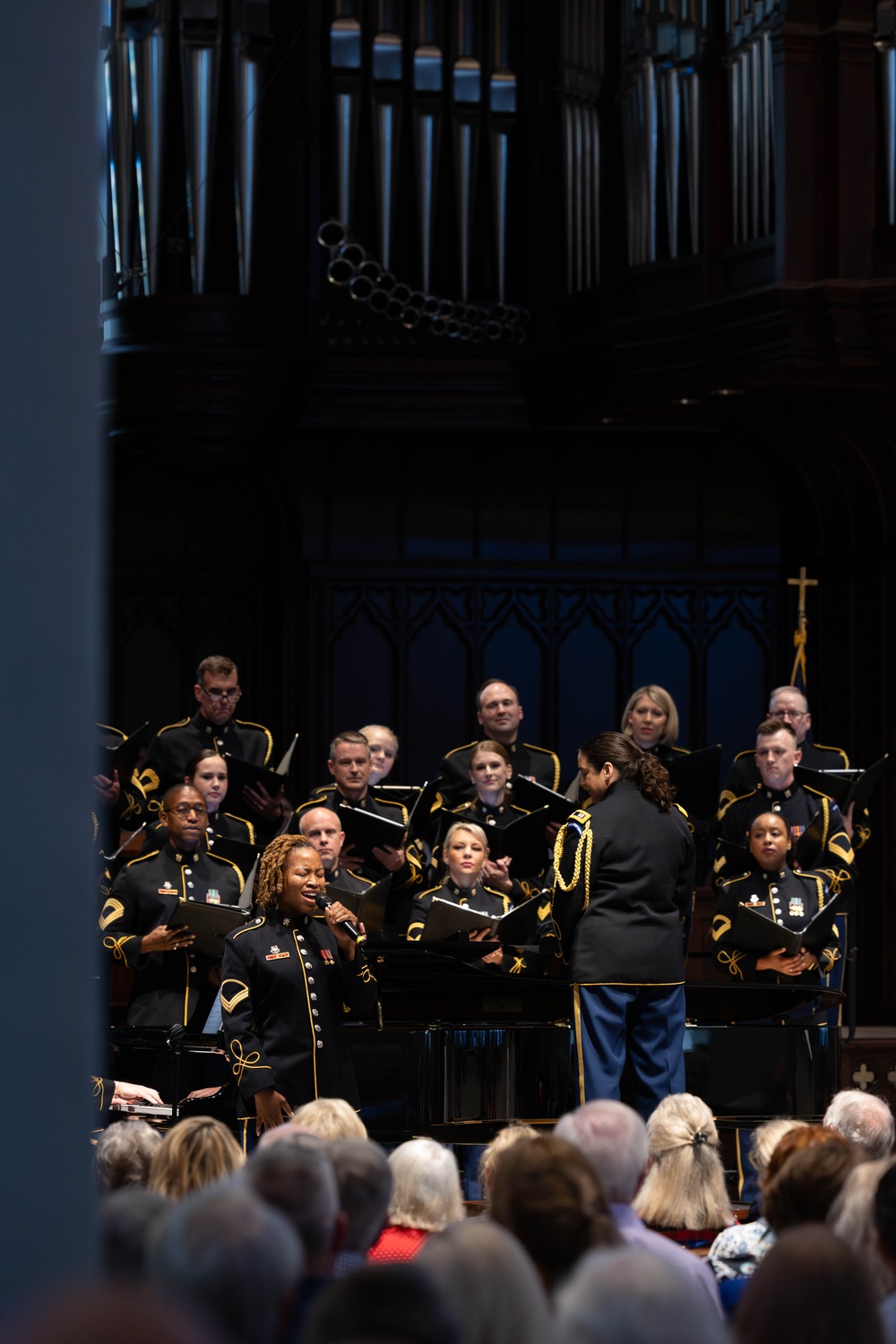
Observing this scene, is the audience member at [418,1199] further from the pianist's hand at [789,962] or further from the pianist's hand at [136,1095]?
the pianist's hand at [789,962]

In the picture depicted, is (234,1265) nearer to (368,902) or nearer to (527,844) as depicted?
(368,902)

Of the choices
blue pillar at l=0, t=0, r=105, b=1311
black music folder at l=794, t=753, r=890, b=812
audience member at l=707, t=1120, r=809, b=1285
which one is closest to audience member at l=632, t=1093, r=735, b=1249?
audience member at l=707, t=1120, r=809, b=1285

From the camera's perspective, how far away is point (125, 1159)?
14.4ft

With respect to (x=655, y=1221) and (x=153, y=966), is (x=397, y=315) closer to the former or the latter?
(x=153, y=966)

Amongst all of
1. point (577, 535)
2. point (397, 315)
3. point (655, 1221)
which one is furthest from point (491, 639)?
point (655, 1221)

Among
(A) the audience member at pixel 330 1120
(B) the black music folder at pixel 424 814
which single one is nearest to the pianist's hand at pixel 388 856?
(B) the black music folder at pixel 424 814

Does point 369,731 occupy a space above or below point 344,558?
below

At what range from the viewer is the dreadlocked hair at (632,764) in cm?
670

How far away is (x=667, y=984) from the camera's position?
6.69 meters

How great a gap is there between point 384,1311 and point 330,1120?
6.93ft

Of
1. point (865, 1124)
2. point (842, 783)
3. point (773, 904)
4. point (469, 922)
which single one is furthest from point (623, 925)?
point (865, 1124)

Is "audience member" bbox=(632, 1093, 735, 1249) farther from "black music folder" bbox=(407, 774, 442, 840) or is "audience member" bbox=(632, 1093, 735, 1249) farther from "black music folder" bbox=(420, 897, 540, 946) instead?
"black music folder" bbox=(407, 774, 442, 840)

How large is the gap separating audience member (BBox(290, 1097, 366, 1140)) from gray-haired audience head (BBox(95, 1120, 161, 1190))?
0.31 meters

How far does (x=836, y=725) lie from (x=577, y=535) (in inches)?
62.8
